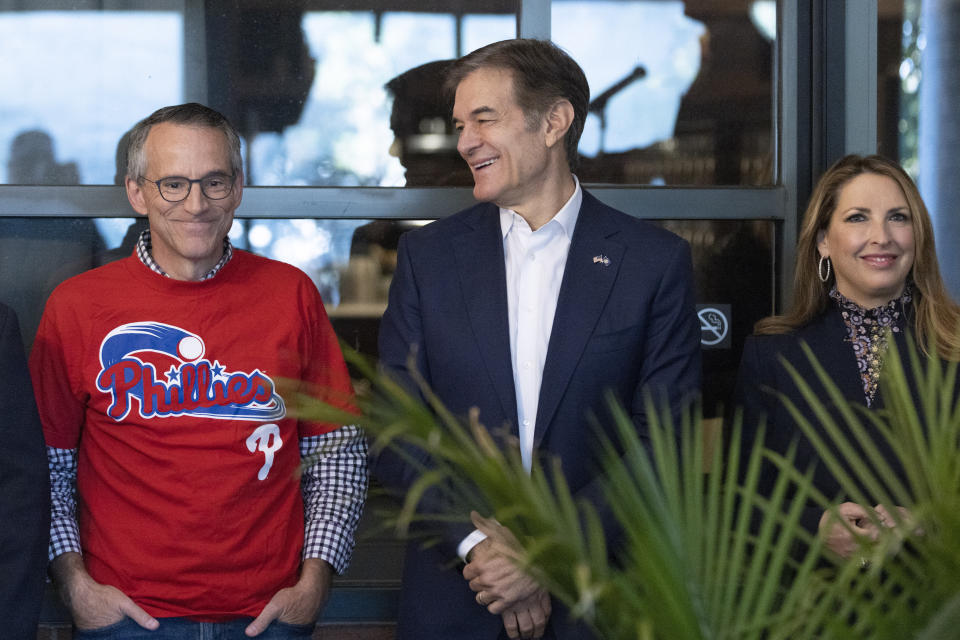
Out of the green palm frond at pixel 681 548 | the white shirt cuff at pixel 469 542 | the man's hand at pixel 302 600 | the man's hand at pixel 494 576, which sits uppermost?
the green palm frond at pixel 681 548

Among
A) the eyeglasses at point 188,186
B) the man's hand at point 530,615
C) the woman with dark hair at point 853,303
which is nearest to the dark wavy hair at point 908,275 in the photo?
the woman with dark hair at point 853,303

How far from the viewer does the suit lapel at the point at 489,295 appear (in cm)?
231

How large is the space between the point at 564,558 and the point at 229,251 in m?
1.64

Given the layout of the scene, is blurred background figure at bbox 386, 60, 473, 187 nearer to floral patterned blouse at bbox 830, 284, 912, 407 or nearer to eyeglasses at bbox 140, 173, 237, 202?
eyeglasses at bbox 140, 173, 237, 202

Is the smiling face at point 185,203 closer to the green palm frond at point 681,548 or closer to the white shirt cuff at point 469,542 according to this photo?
A: the white shirt cuff at point 469,542

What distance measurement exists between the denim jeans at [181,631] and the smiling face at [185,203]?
2.40ft

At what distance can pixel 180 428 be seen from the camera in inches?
90.1

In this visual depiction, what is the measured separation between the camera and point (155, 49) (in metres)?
3.29

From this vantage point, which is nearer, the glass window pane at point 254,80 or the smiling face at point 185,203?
the smiling face at point 185,203

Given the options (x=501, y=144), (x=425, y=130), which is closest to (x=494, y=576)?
(x=501, y=144)

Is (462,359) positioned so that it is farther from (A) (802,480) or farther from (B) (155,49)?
(B) (155,49)

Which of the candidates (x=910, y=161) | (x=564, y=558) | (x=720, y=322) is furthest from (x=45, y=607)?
(x=910, y=161)

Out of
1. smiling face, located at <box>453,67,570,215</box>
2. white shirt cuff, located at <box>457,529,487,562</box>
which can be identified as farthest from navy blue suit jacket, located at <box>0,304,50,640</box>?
smiling face, located at <box>453,67,570,215</box>

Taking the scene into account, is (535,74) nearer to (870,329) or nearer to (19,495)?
(870,329)
